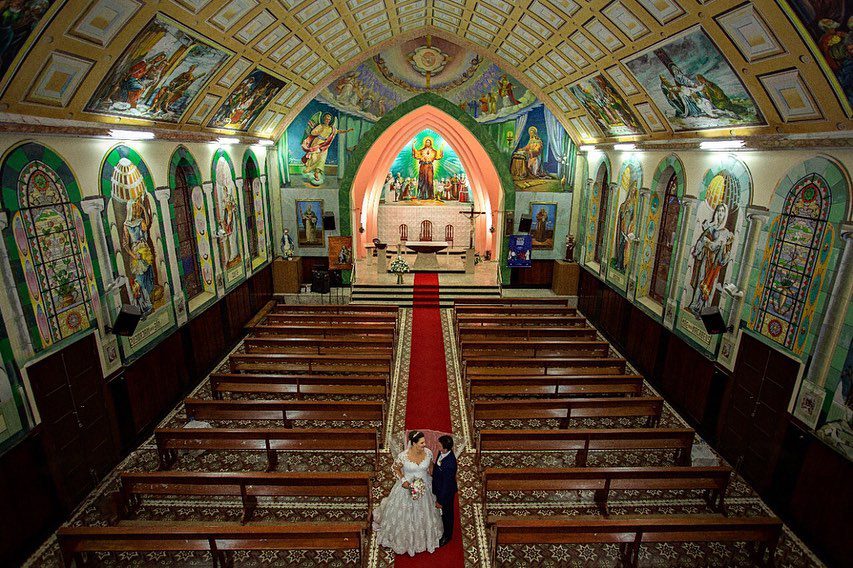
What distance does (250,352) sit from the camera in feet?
38.0

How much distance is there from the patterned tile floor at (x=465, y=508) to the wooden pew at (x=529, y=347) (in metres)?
2.21

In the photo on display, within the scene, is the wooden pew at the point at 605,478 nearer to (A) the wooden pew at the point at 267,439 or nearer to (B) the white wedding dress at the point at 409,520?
(B) the white wedding dress at the point at 409,520

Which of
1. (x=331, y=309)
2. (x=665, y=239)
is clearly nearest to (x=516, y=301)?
(x=665, y=239)

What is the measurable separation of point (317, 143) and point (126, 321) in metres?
11.8

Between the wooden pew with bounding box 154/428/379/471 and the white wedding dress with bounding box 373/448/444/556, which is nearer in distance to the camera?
the white wedding dress with bounding box 373/448/444/556

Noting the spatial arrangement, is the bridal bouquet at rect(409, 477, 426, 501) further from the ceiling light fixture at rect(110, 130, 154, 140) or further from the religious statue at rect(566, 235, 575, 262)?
the religious statue at rect(566, 235, 575, 262)

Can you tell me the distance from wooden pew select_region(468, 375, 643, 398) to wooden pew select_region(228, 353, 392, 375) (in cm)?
229

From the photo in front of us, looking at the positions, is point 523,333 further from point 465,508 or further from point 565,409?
point 465,508

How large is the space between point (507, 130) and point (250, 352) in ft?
41.8

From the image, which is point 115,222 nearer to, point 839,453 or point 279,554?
point 279,554

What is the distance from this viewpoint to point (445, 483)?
6.34 m

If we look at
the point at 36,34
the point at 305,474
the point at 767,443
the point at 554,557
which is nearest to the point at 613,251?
the point at 767,443

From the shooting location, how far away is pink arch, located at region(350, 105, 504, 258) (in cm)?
2042

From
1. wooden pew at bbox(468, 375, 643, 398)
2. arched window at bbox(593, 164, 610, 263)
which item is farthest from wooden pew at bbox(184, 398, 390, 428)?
arched window at bbox(593, 164, 610, 263)
